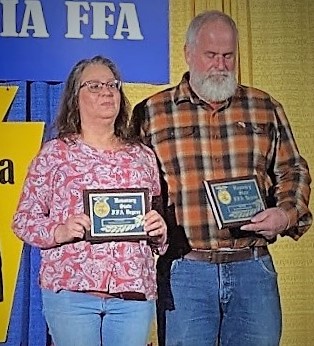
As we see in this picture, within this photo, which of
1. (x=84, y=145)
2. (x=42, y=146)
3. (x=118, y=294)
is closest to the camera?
(x=118, y=294)

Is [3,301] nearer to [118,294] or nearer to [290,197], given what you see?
[118,294]

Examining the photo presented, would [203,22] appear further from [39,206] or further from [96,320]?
[96,320]

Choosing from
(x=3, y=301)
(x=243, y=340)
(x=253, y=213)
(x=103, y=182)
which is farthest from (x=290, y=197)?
(x=3, y=301)

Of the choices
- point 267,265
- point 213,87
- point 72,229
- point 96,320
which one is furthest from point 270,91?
point 96,320

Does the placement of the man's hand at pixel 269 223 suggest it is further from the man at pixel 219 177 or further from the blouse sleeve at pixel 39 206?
the blouse sleeve at pixel 39 206

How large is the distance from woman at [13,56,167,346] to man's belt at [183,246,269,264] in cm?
11

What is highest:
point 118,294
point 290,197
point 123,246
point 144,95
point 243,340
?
point 144,95

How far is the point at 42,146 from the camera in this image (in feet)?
6.68

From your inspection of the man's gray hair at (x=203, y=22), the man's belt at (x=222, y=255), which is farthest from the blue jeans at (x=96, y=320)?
the man's gray hair at (x=203, y=22)

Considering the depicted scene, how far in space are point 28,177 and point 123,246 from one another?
35 centimetres

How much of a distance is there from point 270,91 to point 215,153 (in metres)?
0.31

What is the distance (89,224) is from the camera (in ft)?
5.84

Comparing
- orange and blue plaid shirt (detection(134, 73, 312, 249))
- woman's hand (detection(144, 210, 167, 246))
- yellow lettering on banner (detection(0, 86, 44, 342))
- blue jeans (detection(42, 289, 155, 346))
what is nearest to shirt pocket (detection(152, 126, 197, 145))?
orange and blue plaid shirt (detection(134, 73, 312, 249))

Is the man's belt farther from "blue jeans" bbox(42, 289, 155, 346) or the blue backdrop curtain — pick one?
the blue backdrop curtain
